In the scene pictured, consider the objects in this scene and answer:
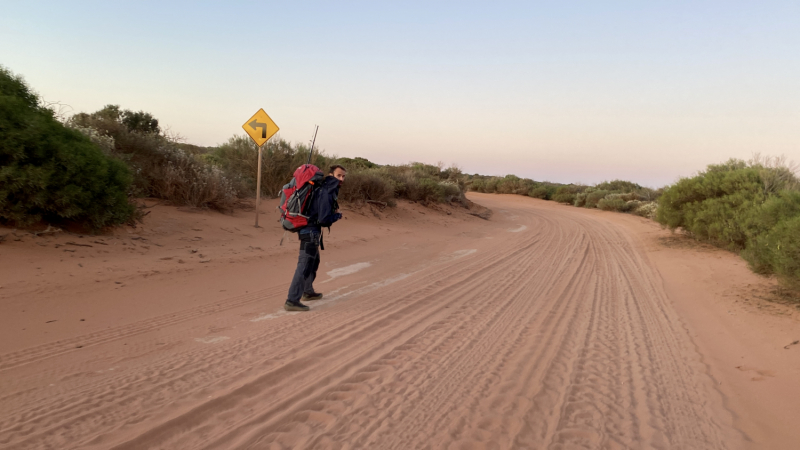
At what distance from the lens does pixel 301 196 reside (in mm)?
5746

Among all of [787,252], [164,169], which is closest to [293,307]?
[787,252]

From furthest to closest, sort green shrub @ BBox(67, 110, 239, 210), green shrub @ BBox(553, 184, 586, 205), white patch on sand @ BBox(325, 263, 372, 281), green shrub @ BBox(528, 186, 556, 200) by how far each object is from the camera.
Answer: green shrub @ BBox(528, 186, 556, 200), green shrub @ BBox(553, 184, 586, 205), green shrub @ BBox(67, 110, 239, 210), white patch on sand @ BBox(325, 263, 372, 281)

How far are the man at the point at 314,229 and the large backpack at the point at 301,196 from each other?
66 millimetres

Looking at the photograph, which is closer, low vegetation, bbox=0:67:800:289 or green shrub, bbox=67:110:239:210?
low vegetation, bbox=0:67:800:289

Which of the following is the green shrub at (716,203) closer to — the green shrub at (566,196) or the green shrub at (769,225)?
the green shrub at (769,225)

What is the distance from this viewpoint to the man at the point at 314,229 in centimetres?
568

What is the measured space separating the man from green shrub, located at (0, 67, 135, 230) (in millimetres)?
4398

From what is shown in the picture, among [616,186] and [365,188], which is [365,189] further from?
[616,186]

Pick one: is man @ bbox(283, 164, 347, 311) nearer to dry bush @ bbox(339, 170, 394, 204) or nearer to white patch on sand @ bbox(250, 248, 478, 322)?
white patch on sand @ bbox(250, 248, 478, 322)

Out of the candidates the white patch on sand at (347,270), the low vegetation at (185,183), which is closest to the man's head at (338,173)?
the white patch on sand at (347,270)

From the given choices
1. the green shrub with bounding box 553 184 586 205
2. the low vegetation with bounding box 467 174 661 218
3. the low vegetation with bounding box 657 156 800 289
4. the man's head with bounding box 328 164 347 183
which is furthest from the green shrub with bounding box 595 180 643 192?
the man's head with bounding box 328 164 347 183

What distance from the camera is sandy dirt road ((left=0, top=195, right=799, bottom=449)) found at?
302 centimetres

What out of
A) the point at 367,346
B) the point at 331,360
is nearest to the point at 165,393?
the point at 331,360

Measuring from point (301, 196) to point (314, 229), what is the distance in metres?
0.47
